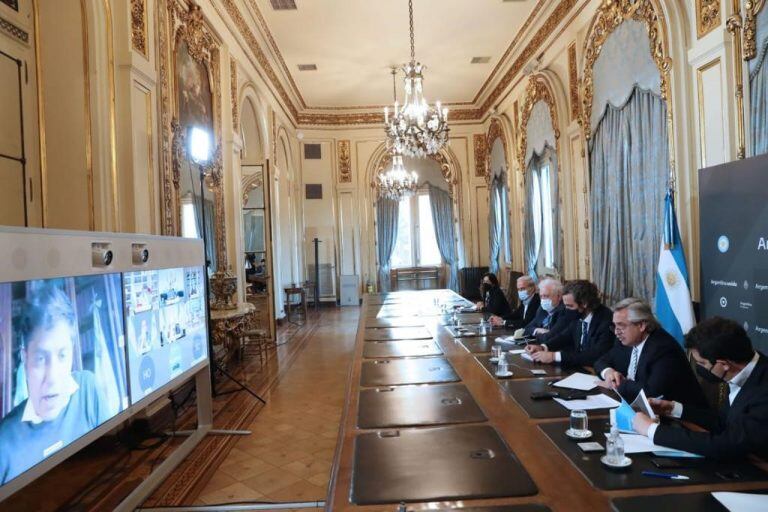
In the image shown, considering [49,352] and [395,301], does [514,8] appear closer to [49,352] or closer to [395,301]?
[395,301]

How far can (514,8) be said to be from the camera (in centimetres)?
718

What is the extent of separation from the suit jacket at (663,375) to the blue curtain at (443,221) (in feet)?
36.5

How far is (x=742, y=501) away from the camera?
1.31m

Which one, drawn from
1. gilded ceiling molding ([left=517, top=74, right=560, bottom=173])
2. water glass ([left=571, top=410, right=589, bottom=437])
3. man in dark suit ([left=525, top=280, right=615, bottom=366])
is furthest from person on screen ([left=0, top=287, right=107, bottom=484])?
gilded ceiling molding ([left=517, top=74, right=560, bottom=173])

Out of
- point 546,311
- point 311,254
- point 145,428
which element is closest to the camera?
point 145,428

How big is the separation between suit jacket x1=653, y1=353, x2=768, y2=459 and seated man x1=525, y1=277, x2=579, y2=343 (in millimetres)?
2087

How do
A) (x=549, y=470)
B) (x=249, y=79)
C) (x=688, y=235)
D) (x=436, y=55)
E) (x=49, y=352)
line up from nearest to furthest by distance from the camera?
(x=549, y=470) < (x=49, y=352) < (x=688, y=235) < (x=249, y=79) < (x=436, y=55)

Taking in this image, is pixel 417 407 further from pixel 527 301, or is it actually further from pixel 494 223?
pixel 494 223

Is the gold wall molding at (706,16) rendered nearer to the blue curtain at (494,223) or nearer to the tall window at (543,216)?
the tall window at (543,216)

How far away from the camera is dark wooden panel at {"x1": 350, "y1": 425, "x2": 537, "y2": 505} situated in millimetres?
1468

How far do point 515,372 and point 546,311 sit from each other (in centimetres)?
209

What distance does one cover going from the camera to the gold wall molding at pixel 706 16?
369 centimetres

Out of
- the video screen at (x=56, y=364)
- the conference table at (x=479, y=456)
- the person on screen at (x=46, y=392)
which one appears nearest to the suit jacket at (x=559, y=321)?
the conference table at (x=479, y=456)

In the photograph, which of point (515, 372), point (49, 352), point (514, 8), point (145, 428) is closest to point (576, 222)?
point (514, 8)
